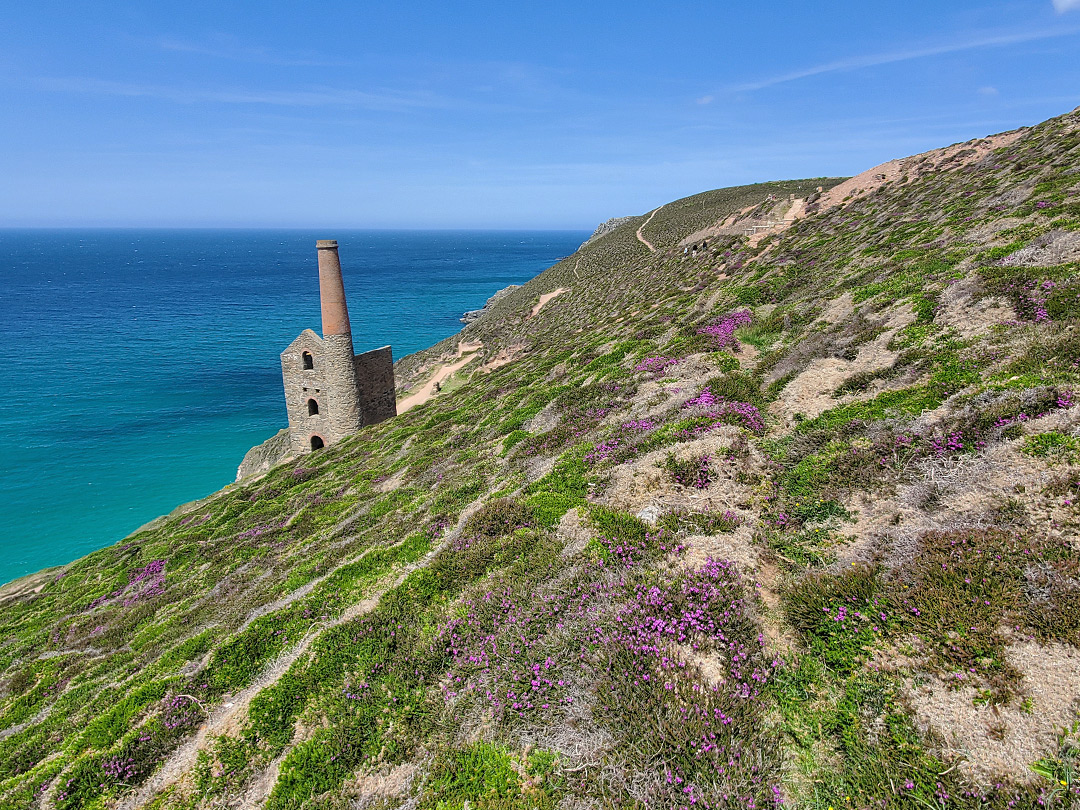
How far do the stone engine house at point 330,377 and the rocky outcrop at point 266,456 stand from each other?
4.03m

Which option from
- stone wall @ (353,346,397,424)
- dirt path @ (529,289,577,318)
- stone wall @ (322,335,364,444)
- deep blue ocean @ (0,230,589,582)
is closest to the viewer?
stone wall @ (322,335,364,444)

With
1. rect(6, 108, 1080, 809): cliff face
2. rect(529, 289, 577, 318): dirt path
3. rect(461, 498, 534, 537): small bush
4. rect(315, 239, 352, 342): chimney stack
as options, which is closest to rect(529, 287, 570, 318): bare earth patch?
rect(529, 289, 577, 318): dirt path

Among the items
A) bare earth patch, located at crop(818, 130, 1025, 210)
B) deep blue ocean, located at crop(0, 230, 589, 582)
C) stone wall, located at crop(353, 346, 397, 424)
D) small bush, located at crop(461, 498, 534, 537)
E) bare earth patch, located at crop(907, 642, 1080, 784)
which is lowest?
deep blue ocean, located at crop(0, 230, 589, 582)

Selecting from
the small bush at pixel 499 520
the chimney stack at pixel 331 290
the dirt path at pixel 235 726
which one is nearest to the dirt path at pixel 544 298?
the chimney stack at pixel 331 290

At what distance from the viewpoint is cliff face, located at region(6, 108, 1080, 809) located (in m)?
5.09

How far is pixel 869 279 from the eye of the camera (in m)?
17.8

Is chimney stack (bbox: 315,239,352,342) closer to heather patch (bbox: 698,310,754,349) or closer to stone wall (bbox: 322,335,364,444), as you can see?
stone wall (bbox: 322,335,364,444)

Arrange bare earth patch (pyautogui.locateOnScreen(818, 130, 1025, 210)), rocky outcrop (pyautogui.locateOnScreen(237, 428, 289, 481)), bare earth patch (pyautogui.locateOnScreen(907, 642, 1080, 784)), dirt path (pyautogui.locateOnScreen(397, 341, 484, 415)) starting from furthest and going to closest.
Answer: dirt path (pyautogui.locateOnScreen(397, 341, 484, 415)) → rocky outcrop (pyautogui.locateOnScreen(237, 428, 289, 481)) → bare earth patch (pyautogui.locateOnScreen(818, 130, 1025, 210)) → bare earth patch (pyautogui.locateOnScreen(907, 642, 1080, 784))

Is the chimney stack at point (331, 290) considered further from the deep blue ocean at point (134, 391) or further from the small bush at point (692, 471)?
the small bush at point (692, 471)

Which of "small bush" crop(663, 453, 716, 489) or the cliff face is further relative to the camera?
"small bush" crop(663, 453, 716, 489)

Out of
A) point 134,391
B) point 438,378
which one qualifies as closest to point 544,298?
point 438,378

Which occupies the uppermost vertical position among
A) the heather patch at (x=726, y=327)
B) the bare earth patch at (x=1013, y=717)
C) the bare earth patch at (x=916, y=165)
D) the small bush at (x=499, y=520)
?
the bare earth patch at (x=916, y=165)

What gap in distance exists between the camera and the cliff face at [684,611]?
5086 mm

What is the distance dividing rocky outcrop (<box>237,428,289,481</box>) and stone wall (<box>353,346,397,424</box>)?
788 cm
